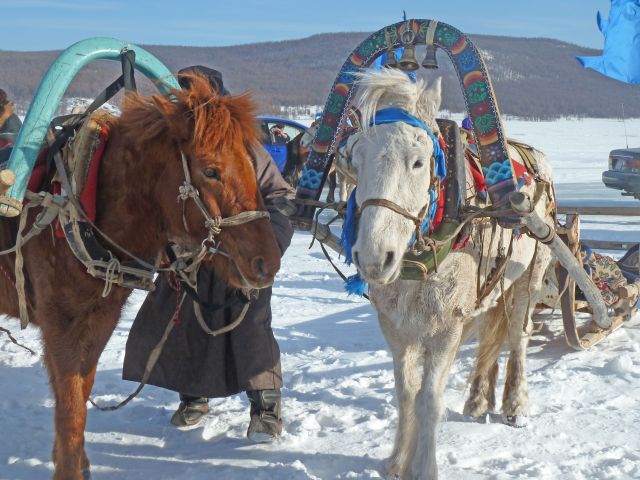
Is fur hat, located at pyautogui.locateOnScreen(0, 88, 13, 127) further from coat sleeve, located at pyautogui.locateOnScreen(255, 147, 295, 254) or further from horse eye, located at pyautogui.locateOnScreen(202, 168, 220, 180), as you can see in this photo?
horse eye, located at pyautogui.locateOnScreen(202, 168, 220, 180)

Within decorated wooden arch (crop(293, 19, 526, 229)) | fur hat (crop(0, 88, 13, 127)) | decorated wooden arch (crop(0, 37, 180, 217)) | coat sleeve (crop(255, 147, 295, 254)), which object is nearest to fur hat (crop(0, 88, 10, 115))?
fur hat (crop(0, 88, 13, 127))

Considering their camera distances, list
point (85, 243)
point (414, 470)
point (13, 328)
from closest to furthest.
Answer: point (85, 243)
point (414, 470)
point (13, 328)

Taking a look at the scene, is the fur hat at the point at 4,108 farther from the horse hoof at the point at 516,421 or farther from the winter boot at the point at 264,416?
the horse hoof at the point at 516,421

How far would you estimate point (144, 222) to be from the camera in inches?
116

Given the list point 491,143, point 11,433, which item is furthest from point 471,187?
point 11,433

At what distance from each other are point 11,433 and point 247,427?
1343mm

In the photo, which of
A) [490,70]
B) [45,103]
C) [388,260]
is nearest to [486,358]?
[388,260]

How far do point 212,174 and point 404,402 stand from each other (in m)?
1.58

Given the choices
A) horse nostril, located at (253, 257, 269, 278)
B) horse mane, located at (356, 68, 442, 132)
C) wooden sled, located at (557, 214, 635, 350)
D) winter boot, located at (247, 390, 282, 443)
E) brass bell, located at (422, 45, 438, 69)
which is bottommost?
winter boot, located at (247, 390, 282, 443)

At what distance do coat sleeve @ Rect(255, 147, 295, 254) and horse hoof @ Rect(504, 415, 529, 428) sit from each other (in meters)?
1.73

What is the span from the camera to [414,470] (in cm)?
317

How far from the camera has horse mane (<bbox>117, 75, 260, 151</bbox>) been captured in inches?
103

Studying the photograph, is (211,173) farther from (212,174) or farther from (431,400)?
(431,400)

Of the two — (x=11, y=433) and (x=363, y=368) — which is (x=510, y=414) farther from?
(x=11, y=433)
